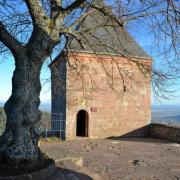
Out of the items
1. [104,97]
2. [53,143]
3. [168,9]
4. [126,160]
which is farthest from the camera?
[104,97]

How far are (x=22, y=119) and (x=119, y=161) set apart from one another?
21.0 feet

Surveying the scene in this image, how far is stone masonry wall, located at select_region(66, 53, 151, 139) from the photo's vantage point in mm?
19281

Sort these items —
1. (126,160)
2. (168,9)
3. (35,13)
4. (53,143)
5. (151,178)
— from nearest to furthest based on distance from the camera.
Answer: (35,13), (168,9), (151,178), (126,160), (53,143)

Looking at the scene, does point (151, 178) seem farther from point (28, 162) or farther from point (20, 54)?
point (20, 54)

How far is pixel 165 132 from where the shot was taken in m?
20.0

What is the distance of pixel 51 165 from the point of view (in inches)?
267

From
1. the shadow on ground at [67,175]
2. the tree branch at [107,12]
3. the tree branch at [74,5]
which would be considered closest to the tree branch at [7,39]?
the tree branch at [74,5]

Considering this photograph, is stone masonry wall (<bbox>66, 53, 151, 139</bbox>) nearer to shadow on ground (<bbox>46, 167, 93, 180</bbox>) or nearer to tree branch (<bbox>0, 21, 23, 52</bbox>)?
shadow on ground (<bbox>46, 167, 93, 180</bbox>)

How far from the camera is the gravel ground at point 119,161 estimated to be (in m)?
8.29

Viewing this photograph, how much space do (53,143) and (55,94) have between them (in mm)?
4798

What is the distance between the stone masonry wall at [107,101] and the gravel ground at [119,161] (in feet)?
7.71

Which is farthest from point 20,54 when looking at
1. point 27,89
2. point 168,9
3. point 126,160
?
point 126,160

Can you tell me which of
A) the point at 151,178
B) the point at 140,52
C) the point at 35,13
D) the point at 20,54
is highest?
the point at 140,52

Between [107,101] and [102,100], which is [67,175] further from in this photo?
[107,101]
